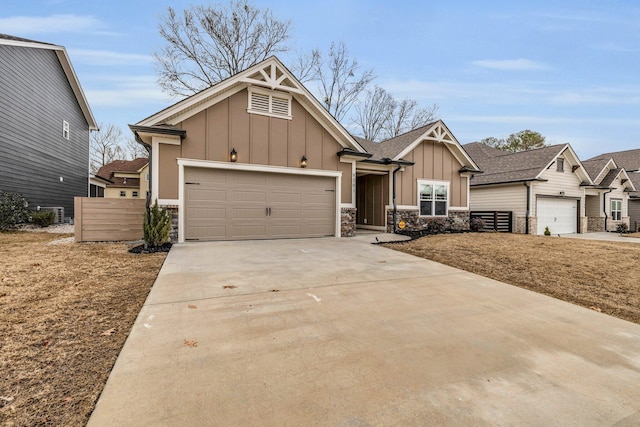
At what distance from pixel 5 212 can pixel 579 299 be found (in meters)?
15.2

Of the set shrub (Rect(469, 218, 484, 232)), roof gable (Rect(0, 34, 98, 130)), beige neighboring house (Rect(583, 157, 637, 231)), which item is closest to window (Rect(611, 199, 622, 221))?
beige neighboring house (Rect(583, 157, 637, 231))

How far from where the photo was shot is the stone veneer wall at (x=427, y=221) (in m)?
12.3

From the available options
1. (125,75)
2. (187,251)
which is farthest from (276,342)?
(125,75)

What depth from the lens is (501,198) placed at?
52.7ft

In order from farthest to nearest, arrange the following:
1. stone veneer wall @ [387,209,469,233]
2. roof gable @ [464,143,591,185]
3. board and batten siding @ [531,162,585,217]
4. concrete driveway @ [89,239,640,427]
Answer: roof gable @ [464,143,591,185] < board and batten siding @ [531,162,585,217] < stone veneer wall @ [387,209,469,233] < concrete driveway @ [89,239,640,427]

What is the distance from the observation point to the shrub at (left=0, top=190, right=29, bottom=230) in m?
9.75

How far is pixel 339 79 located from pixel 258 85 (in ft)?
51.4

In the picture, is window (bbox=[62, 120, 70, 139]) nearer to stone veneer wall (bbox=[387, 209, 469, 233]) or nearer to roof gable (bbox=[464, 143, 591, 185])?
stone veneer wall (bbox=[387, 209, 469, 233])

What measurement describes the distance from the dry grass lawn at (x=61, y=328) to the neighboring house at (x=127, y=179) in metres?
21.8

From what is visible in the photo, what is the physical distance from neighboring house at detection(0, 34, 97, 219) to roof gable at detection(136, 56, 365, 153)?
8.09 metres

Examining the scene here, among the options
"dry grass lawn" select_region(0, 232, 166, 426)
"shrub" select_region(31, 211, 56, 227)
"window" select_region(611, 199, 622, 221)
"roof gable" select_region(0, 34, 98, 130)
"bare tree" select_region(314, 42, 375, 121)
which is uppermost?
→ "bare tree" select_region(314, 42, 375, 121)

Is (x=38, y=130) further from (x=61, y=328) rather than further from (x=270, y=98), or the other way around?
(x=61, y=328)

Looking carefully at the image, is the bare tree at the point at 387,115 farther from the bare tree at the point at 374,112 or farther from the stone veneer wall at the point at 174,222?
the stone veneer wall at the point at 174,222

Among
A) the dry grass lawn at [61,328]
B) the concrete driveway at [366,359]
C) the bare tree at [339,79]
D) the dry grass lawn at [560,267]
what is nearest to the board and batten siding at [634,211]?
the dry grass lawn at [560,267]
